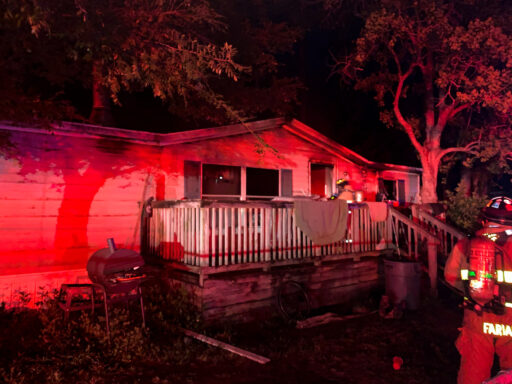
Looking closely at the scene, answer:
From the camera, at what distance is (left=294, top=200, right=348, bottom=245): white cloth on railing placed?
8273 millimetres

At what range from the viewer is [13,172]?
24.0ft

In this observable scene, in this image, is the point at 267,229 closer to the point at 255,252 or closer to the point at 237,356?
the point at 255,252

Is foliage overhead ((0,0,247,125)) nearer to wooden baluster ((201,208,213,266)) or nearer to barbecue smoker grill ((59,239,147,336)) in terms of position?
wooden baluster ((201,208,213,266))

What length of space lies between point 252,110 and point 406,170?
7.34m

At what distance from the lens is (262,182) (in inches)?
447

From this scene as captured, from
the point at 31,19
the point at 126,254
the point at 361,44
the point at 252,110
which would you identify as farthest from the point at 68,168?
the point at 361,44

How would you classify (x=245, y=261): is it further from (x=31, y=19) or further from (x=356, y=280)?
(x=31, y=19)

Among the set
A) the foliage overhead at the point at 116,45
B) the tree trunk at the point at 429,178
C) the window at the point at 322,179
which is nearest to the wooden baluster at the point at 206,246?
the foliage overhead at the point at 116,45

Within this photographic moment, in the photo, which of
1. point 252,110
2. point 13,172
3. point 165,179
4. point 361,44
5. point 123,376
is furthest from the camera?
point 361,44

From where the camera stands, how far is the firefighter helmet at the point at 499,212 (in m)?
3.97

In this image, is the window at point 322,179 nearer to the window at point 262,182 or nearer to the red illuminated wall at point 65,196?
the window at point 262,182

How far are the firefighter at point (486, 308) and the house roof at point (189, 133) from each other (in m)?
4.72

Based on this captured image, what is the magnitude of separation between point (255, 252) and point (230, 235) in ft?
2.11

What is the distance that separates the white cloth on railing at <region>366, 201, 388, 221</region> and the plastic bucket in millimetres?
1634
